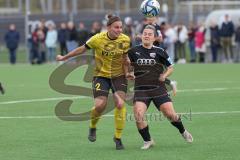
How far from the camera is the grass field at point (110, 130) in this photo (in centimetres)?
1117

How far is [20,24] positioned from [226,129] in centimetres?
3299

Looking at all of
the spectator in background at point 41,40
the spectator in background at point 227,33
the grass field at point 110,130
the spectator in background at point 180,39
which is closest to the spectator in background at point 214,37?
the spectator in background at point 227,33

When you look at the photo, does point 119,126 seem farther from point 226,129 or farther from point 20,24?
point 20,24

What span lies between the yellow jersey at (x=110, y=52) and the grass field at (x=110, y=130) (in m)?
1.12

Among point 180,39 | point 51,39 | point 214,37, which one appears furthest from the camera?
point 180,39

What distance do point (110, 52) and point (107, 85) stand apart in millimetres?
501

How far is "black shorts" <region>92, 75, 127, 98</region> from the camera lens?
1212 centimetres

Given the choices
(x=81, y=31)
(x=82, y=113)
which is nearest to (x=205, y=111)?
(x=82, y=113)

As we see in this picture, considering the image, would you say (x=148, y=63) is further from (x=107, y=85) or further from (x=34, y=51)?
(x=34, y=51)

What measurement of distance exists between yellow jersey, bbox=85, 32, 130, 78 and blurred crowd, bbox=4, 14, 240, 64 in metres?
25.2

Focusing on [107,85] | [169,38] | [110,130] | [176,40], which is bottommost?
[176,40]

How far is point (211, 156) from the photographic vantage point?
424 inches

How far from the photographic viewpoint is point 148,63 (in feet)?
38.8

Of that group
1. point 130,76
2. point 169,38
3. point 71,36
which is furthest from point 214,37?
point 130,76
